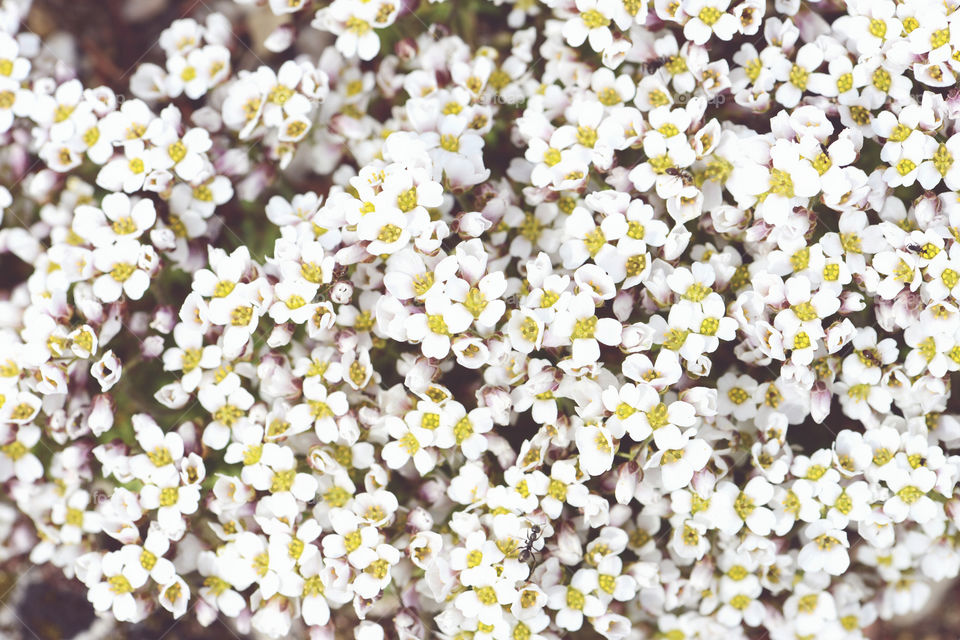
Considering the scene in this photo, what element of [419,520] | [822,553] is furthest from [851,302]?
[419,520]

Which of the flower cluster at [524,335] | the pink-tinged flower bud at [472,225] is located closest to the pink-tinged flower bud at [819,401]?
the flower cluster at [524,335]

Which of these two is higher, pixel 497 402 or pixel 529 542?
pixel 497 402

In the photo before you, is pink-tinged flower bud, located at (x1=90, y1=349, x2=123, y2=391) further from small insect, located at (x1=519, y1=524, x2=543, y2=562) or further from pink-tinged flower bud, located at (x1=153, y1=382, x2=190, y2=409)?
small insect, located at (x1=519, y1=524, x2=543, y2=562)

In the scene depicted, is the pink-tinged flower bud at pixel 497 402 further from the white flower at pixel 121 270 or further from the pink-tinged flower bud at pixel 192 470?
the white flower at pixel 121 270

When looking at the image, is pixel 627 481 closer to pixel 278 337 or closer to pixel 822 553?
pixel 822 553

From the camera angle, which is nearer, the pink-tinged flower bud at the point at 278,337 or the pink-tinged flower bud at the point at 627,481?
the pink-tinged flower bud at the point at 627,481

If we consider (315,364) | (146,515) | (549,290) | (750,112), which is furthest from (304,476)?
(750,112)

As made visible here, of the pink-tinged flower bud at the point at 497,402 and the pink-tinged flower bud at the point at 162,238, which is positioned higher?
the pink-tinged flower bud at the point at 162,238

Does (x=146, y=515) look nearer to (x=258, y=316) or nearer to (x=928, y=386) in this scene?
(x=258, y=316)
